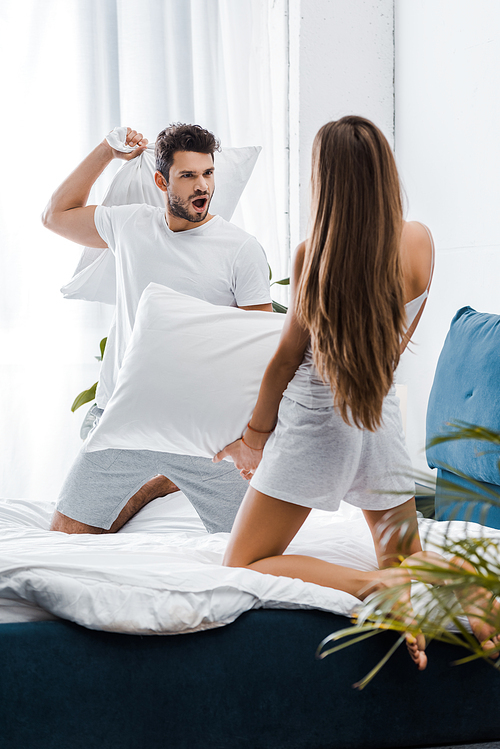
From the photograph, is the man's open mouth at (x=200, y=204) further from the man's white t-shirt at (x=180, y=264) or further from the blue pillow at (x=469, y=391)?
the blue pillow at (x=469, y=391)

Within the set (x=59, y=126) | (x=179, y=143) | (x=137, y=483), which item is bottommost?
(x=137, y=483)

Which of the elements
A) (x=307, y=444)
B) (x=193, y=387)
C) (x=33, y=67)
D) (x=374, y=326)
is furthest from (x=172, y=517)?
(x=33, y=67)

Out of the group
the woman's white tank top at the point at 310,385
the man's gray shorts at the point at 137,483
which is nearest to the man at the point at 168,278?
the man's gray shorts at the point at 137,483

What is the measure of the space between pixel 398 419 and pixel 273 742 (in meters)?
0.59

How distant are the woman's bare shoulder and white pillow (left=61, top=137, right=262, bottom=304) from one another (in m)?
1.16

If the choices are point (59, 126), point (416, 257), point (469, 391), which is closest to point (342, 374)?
point (416, 257)

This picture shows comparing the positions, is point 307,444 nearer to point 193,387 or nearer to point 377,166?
point 193,387

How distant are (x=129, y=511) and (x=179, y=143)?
43.8 inches

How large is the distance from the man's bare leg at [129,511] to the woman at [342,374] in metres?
0.71

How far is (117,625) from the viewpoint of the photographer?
964mm

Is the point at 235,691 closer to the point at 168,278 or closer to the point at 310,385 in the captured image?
the point at 310,385

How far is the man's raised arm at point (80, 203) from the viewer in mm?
2037

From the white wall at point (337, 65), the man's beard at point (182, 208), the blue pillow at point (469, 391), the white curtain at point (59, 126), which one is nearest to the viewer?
the blue pillow at point (469, 391)

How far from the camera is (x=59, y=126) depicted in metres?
2.73
